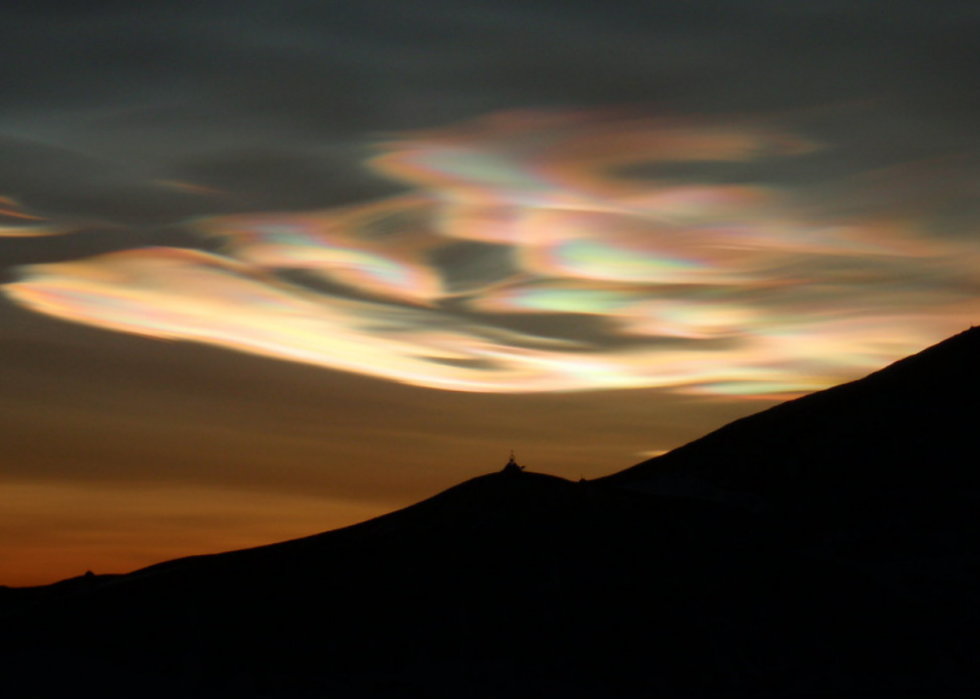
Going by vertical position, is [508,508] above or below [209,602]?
above

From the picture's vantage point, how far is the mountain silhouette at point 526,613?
27172mm

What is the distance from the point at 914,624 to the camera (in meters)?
29.5

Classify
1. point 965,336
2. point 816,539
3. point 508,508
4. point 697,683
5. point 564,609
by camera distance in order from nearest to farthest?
1. point 697,683
2. point 564,609
3. point 508,508
4. point 816,539
5. point 965,336

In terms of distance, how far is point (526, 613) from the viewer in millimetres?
28719

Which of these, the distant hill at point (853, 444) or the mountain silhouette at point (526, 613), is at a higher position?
the distant hill at point (853, 444)

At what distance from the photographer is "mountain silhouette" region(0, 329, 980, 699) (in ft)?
89.1

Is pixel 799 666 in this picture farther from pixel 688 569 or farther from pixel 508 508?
pixel 508 508

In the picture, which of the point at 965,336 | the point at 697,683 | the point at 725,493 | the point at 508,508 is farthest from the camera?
the point at 965,336

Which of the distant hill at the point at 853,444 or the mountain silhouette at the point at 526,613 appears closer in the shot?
the mountain silhouette at the point at 526,613

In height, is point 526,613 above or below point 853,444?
below

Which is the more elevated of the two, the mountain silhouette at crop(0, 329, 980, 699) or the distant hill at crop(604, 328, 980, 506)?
the distant hill at crop(604, 328, 980, 506)

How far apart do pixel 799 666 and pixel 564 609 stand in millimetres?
5834

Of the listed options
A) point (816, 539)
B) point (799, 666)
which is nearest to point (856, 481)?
point (816, 539)

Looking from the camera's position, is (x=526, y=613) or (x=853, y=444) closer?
(x=526, y=613)
